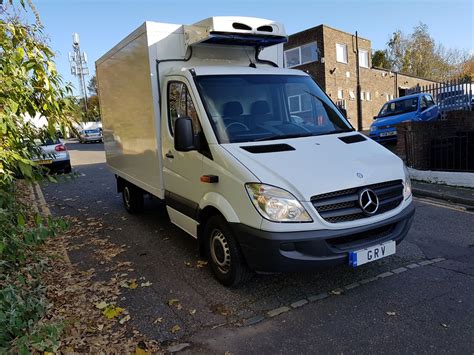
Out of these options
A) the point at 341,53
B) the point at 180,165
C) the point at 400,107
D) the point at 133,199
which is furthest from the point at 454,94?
the point at 341,53

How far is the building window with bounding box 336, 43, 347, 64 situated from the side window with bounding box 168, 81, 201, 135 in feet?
76.0

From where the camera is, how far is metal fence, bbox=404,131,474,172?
8703mm

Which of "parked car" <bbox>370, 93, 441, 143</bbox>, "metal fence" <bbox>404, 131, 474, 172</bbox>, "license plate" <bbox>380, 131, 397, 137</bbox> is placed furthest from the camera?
"license plate" <bbox>380, 131, 397, 137</bbox>

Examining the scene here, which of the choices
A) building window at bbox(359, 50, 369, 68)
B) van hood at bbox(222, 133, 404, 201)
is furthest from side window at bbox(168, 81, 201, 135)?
building window at bbox(359, 50, 369, 68)

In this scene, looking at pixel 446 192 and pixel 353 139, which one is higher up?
pixel 353 139

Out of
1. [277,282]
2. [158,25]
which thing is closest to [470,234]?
[277,282]

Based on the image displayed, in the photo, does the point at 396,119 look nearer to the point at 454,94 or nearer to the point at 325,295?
the point at 454,94

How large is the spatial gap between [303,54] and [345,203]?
956 inches

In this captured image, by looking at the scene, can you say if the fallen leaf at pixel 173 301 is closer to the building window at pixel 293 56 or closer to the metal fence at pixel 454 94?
the metal fence at pixel 454 94

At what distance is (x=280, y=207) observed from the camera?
133 inches

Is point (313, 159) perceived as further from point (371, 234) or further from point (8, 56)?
point (8, 56)

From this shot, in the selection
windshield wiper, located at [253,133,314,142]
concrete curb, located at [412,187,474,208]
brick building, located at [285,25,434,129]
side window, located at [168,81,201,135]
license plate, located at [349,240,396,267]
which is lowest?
concrete curb, located at [412,187,474,208]

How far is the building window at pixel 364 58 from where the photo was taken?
92.6 ft

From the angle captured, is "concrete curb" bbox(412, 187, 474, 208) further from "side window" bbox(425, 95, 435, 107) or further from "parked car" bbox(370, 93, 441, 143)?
"side window" bbox(425, 95, 435, 107)
